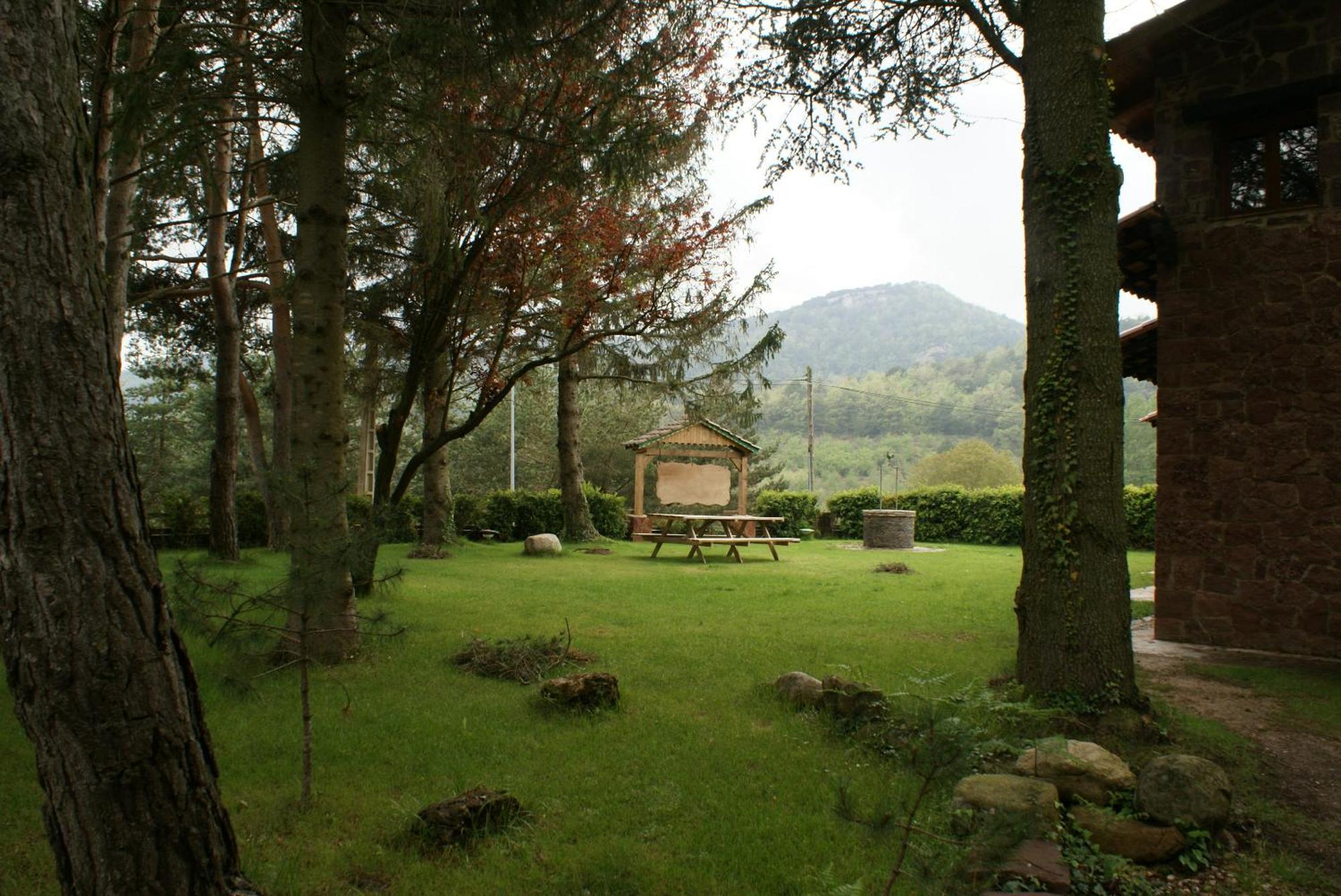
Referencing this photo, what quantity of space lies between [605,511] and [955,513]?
861 centimetres

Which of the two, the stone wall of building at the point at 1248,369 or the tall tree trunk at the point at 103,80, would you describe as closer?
the tall tree trunk at the point at 103,80

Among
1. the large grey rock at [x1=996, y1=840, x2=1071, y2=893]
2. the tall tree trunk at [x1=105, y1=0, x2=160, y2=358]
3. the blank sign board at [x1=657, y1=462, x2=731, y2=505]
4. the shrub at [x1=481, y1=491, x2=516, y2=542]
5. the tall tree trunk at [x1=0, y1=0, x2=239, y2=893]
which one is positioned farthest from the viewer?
the blank sign board at [x1=657, y1=462, x2=731, y2=505]

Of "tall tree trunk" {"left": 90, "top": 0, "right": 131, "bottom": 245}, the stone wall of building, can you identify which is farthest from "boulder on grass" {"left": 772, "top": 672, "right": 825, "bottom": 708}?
"tall tree trunk" {"left": 90, "top": 0, "right": 131, "bottom": 245}

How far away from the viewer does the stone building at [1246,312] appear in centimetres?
614

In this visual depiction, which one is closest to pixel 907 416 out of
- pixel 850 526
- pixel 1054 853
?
pixel 850 526

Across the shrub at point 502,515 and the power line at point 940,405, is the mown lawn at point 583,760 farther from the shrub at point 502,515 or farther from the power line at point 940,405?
the power line at point 940,405

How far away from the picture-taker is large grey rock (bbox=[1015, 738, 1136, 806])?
321 cm

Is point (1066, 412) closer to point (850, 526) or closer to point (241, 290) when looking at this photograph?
point (241, 290)

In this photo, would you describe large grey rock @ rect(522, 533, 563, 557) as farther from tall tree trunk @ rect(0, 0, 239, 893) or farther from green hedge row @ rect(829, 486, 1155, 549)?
tall tree trunk @ rect(0, 0, 239, 893)

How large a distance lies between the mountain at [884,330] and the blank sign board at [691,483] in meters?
51.1

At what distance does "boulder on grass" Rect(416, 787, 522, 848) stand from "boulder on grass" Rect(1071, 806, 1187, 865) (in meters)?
2.18

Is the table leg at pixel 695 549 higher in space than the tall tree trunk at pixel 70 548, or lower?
lower

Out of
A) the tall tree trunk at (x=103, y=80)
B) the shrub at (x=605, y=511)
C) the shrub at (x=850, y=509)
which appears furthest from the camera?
the shrub at (x=850, y=509)

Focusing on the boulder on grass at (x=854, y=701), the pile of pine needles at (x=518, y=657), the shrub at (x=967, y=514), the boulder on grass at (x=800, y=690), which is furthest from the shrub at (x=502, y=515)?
the boulder on grass at (x=854, y=701)
